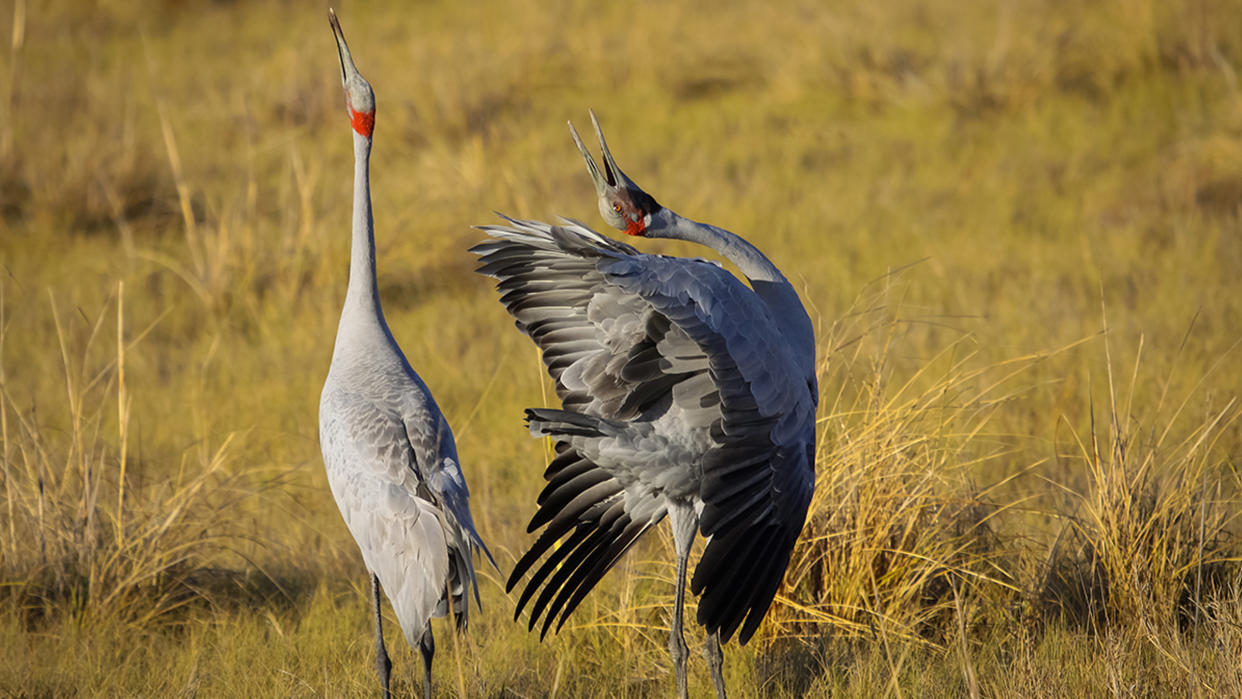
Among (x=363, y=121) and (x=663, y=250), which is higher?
(x=363, y=121)

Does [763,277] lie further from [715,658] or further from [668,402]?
[715,658]

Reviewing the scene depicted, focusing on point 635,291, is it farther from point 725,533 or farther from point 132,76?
point 132,76

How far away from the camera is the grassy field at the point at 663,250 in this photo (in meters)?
4.17

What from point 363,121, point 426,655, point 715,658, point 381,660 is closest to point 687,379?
point 715,658

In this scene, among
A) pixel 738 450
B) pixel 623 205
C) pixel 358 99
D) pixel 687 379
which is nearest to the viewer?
pixel 738 450

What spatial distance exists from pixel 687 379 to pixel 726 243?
1.49 ft

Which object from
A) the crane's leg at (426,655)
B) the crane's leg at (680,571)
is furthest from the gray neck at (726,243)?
the crane's leg at (426,655)

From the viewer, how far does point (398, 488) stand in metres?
3.73

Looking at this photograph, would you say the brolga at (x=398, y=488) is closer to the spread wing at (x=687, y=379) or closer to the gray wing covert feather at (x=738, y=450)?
the spread wing at (x=687, y=379)

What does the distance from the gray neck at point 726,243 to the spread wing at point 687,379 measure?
0.89 feet

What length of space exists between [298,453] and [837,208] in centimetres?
432

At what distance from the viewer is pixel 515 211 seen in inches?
341

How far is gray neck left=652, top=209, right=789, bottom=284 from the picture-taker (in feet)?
12.3

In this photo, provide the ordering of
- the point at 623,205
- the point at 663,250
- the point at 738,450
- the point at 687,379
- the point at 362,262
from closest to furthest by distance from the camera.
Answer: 1. the point at 738,450
2. the point at 687,379
3. the point at 623,205
4. the point at 362,262
5. the point at 663,250
